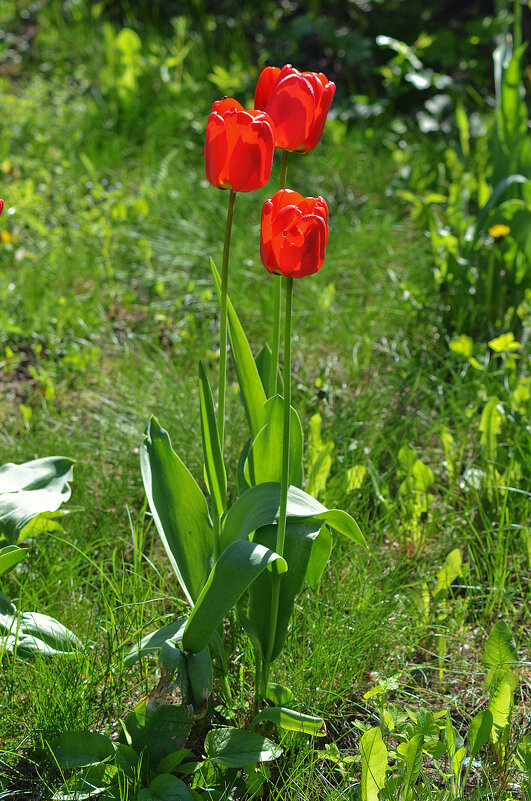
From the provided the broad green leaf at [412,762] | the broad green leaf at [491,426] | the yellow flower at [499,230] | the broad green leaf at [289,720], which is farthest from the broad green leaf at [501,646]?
the yellow flower at [499,230]

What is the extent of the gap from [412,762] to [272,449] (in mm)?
539

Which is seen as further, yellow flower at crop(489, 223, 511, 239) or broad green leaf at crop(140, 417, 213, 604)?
yellow flower at crop(489, 223, 511, 239)

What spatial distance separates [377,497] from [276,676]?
563 mm

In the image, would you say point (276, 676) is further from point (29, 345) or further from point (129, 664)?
point (29, 345)

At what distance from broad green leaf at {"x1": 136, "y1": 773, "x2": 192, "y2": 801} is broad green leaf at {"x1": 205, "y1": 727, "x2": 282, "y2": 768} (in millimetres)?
63

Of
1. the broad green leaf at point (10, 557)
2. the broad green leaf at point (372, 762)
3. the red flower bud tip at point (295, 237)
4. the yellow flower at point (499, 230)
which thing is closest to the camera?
the red flower bud tip at point (295, 237)

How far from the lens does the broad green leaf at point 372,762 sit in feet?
3.94

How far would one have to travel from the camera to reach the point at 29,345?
2.57m

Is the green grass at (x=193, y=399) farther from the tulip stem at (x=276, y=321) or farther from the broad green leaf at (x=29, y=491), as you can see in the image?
the tulip stem at (x=276, y=321)

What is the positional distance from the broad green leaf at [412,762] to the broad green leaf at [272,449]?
463 mm

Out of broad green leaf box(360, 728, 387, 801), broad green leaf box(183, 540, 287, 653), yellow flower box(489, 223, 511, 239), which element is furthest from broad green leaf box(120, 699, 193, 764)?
yellow flower box(489, 223, 511, 239)

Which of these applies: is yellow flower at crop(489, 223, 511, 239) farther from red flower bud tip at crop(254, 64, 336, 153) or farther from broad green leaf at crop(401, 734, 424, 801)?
broad green leaf at crop(401, 734, 424, 801)

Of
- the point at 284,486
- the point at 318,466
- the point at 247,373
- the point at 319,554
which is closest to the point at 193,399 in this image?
the point at 318,466

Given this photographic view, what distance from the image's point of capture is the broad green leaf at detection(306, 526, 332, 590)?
1.31 metres
